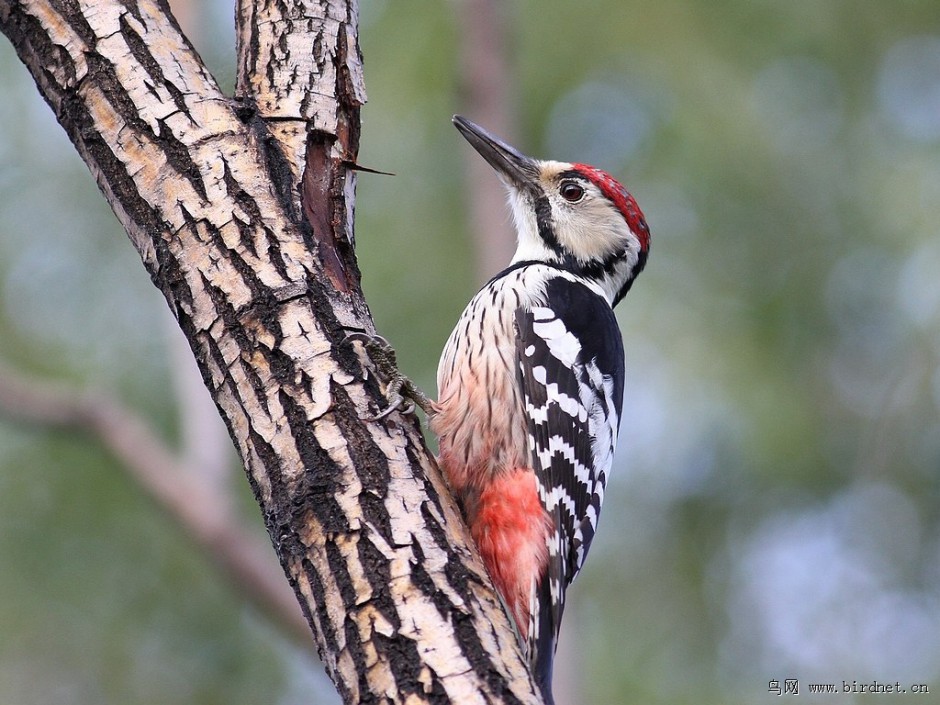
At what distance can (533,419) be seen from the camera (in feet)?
10.8

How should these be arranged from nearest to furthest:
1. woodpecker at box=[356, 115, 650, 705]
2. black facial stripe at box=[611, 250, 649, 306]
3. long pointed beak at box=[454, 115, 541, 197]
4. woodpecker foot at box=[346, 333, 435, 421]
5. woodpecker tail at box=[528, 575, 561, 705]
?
woodpecker foot at box=[346, 333, 435, 421]
woodpecker tail at box=[528, 575, 561, 705]
woodpecker at box=[356, 115, 650, 705]
long pointed beak at box=[454, 115, 541, 197]
black facial stripe at box=[611, 250, 649, 306]

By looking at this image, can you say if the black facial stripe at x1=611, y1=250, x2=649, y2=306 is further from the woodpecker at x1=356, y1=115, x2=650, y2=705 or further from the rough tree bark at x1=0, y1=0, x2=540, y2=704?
the rough tree bark at x1=0, y1=0, x2=540, y2=704

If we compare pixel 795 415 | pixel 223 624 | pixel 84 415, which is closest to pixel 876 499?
pixel 795 415

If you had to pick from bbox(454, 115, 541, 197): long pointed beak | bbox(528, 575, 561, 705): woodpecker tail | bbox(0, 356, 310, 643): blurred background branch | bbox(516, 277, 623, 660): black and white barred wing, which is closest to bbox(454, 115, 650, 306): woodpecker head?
bbox(454, 115, 541, 197): long pointed beak

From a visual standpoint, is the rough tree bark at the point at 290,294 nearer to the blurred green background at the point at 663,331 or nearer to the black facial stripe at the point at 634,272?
the black facial stripe at the point at 634,272

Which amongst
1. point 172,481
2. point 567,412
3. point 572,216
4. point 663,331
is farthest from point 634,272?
point 172,481

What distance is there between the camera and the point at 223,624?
22.3ft

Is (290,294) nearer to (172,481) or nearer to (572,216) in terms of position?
(572,216)

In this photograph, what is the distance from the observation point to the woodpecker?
3.05 meters

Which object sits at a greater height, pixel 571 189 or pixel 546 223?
pixel 571 189

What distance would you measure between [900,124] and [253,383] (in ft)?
19.0

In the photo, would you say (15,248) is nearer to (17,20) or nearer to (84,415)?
(84,415)

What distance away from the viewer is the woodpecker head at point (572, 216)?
414 cm

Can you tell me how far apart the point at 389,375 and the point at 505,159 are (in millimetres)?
1776
